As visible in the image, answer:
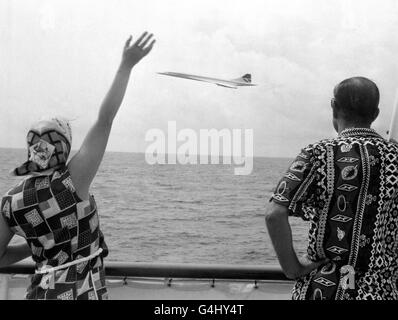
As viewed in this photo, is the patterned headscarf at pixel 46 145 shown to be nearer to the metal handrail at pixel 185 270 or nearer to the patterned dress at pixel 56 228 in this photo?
the patterned dress at pixel 56 228

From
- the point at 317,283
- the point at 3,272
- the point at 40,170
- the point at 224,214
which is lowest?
the point at 224,214

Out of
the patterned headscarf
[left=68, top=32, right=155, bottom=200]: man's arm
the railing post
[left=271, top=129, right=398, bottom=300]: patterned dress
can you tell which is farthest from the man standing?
the railing post

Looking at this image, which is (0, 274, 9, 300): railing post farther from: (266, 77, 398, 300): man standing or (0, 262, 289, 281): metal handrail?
(266, 77, 398, 300): man standing

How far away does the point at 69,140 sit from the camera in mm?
1579

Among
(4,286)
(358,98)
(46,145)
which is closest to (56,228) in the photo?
(46,145)

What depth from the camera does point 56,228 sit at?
5.05 ft

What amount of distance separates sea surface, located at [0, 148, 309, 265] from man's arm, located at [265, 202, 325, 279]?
2.18 metres

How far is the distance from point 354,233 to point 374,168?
20 centimetres

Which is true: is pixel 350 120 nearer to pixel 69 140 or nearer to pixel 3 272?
pixel 69 140

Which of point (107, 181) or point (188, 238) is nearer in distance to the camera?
point (188, 238)

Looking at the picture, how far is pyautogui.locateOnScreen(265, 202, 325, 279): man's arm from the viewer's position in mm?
1562

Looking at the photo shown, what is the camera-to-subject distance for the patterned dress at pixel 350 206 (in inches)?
62.2

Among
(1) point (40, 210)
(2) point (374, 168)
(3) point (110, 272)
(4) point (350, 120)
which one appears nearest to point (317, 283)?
(2) point (374, 168)

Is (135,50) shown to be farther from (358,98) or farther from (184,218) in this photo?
(184,218)
